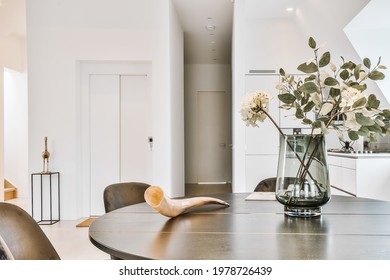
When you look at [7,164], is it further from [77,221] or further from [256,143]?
[256,143]

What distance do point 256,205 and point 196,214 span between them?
315 mm

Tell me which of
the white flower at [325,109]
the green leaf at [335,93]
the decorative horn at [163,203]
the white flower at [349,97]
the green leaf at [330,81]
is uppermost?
the green leaf at [330,81]

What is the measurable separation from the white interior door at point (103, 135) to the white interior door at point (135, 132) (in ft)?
0.26

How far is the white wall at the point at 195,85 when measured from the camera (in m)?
7.36

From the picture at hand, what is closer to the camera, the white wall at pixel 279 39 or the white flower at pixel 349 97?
the white flower at pixel 349 97

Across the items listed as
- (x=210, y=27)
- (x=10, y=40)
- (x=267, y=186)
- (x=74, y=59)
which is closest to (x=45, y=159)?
(x=74, y=59)

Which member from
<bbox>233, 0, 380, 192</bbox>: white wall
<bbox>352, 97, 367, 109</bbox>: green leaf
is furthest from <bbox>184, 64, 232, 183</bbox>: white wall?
<bbox>352, 97, 367, 109</bbox>: green leaf

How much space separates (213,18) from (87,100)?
2.10 m

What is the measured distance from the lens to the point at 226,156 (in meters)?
7.51

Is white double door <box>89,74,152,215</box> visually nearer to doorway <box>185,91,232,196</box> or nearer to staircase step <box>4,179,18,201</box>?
staircase step <box>4,179,18,201</box>

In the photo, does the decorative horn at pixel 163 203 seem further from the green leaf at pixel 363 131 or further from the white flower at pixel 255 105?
the green leaf at pixel 363 131

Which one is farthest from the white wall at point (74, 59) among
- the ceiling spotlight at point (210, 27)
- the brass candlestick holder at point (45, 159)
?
the ceiling spotlight at point (210, 27)

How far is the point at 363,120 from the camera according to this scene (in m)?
1.04

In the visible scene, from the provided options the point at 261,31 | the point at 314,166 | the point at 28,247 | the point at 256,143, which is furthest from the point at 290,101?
the point at 261,31
